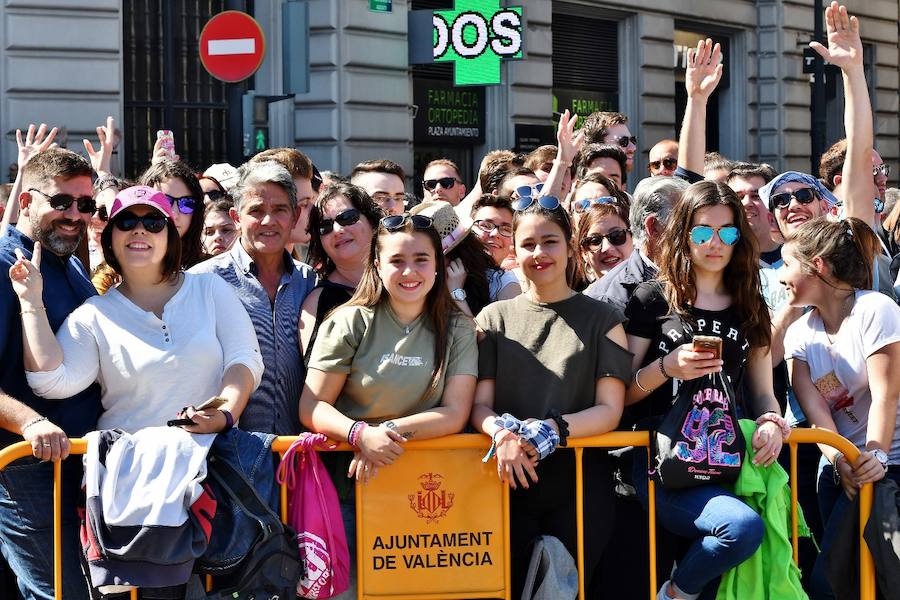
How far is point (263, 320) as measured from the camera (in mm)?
5359

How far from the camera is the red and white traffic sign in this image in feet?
37.3

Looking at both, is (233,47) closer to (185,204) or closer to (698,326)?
(185,204)

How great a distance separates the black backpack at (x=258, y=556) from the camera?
452 centimetres

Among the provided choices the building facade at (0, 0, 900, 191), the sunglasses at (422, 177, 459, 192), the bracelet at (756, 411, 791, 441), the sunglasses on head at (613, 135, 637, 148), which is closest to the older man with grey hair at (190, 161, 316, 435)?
the bracelet at (756, 411, 791, 441)

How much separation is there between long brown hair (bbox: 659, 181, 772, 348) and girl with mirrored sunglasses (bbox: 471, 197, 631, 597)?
30 centimetres

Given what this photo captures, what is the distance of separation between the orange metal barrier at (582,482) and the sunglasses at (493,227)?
6.44ft

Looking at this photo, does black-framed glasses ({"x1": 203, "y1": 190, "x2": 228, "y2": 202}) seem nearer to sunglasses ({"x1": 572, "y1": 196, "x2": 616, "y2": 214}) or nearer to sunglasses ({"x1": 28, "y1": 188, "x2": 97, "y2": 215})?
sunglasses ({"x1": 572, "y1": 196, "x2": 616, "y2": 214})

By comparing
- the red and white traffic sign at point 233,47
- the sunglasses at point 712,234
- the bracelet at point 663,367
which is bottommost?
the bracelet at point 663,367

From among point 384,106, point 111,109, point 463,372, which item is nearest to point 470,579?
point 463,372

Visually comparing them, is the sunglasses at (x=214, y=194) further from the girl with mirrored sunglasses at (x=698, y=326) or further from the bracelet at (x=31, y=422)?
the girl with mirrored sunglasses at (x=698, y=326)

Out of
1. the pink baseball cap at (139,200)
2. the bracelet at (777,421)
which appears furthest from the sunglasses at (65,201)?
the bracelet at (777,421)

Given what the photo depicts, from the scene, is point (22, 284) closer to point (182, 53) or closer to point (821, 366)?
point (821, 366)

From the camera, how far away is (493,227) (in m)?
6.62

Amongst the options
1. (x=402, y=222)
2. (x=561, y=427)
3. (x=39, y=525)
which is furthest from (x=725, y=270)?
(x=39, y=525)
